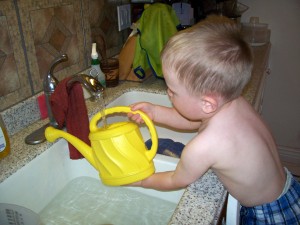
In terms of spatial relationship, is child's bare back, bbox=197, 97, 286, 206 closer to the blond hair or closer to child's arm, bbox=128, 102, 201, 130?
the blond hair

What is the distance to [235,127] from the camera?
0.70 meters

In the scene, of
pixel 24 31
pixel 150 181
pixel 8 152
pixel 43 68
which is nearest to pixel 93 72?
pixel 43 68

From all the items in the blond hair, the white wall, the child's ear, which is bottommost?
the white wall

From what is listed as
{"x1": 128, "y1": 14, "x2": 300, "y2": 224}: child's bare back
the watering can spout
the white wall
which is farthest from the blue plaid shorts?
the white wall

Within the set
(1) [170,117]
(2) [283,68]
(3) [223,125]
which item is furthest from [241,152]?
(2) [283,68]

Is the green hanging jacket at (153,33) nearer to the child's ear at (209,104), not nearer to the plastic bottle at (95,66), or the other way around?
the plastic bottle at (95,66)

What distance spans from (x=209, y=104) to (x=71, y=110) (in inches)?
16.1

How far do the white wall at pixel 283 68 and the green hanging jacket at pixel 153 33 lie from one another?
1.19 metres

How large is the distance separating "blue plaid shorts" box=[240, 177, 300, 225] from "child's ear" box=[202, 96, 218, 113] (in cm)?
33

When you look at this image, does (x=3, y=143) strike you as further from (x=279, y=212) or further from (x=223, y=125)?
(x=279, y=212)

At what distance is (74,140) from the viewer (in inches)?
30.7

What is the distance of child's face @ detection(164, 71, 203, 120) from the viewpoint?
2.23ft

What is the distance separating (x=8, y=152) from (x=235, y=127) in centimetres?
61

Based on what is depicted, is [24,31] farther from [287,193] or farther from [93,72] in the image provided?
[287,193]
